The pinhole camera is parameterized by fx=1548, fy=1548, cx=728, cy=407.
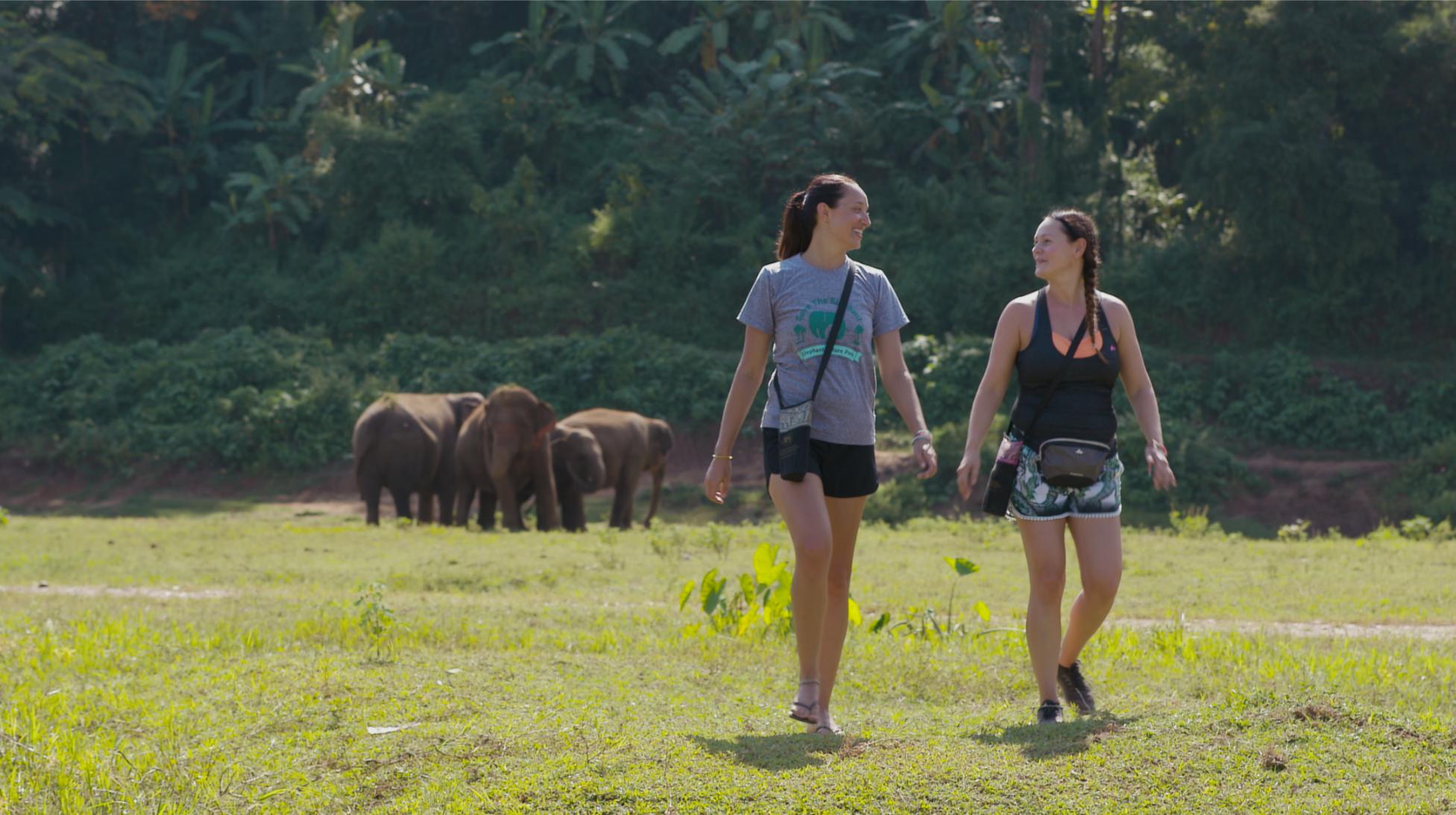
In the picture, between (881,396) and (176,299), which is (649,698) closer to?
(881,396)

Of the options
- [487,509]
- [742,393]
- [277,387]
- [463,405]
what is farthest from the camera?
[277,387]

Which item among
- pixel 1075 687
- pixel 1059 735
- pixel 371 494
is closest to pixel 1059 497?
pixel 1075 687

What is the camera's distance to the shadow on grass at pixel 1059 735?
5.04 m

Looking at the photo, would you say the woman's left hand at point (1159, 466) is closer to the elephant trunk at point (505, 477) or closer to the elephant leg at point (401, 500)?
the elephant trunk at point (505, 477)

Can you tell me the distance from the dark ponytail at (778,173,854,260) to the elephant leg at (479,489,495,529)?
1415 cm

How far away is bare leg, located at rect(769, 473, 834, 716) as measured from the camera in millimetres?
5551

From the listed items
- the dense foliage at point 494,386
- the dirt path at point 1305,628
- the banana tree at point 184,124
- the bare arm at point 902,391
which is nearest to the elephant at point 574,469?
the dense foliage at point 494,386

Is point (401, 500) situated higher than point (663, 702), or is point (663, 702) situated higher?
point (663, 702)

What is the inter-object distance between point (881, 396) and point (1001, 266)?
15.2ft

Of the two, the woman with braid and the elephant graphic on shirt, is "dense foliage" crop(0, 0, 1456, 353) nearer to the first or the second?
the woman with braid

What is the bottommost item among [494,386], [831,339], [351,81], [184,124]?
[494,386]

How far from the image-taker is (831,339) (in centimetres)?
559

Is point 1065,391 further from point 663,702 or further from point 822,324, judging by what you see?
point 663,702

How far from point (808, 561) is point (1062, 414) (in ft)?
3.63
